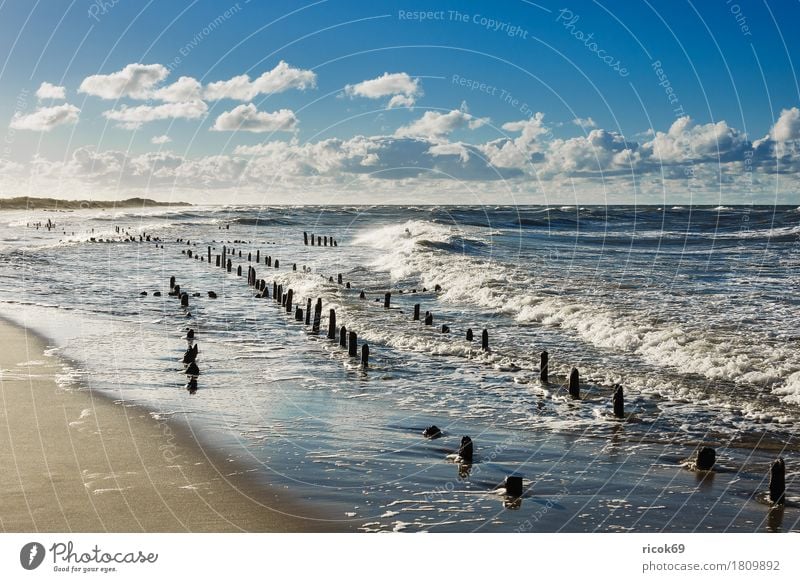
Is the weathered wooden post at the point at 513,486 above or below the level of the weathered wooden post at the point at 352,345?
below

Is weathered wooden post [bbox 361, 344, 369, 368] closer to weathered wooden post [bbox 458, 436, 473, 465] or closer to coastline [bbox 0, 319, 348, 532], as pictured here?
coastline [bbox 0, 319, 348, 532]

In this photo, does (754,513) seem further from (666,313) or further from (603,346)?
(666,313)

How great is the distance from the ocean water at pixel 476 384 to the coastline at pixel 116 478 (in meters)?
0.54

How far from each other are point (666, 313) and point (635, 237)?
67505 mm

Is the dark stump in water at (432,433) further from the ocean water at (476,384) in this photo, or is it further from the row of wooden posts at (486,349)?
the row of wooden posts at (486,349)

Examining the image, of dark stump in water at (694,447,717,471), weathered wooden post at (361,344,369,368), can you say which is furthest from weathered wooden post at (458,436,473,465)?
weathered wooden post at (361,344,369,368)

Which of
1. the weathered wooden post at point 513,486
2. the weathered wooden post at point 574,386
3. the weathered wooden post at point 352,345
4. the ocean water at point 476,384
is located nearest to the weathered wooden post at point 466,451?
the ocean water at point 476,384
